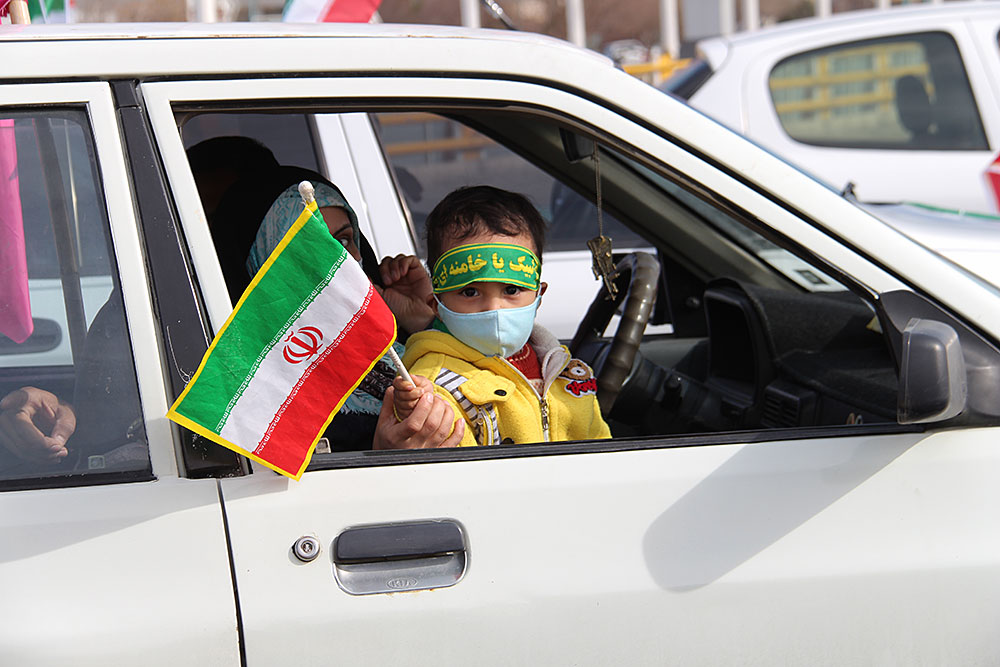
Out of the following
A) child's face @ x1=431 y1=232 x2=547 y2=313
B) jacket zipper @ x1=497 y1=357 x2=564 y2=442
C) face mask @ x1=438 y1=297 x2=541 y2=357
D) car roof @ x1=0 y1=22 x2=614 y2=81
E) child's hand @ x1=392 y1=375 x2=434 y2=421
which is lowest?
jacket zipper @ x1=497 y1=357 x2=564 y2=442

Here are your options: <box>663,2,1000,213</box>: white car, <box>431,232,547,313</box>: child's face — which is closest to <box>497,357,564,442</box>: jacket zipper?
<box>431,232,547,313</box>: child's face

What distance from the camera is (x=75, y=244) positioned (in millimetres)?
1659

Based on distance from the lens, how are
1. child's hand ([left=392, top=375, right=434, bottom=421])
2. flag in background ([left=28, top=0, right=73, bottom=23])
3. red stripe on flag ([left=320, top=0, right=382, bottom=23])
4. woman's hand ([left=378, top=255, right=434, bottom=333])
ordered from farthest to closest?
red stripe on flag ([left=320, top=0, right=382, bottom=23])
flag in background ([left=28, top=0, right=73, bottom=23])
woman's hand ([left=378, top=255, right=434, bottom=333])
child's hand ([left=392, top=375, right=434, bottom=421])

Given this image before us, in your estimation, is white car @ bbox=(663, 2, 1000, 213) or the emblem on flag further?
white car @ bbox=(663, 2, 1000, 213)

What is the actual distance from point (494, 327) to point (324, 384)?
0.47m

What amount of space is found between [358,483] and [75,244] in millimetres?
566

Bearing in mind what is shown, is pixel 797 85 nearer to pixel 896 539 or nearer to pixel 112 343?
pixel 896 539

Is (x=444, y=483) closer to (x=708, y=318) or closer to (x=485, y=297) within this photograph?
(x=485, y=297)

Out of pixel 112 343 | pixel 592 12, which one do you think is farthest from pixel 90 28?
pixel 592 12

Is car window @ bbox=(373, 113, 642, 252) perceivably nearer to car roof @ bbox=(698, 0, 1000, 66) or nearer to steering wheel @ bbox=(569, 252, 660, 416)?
steering wheel @ bbox=(569, 252, 660, 416)

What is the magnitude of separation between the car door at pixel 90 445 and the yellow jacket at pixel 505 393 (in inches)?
21.0

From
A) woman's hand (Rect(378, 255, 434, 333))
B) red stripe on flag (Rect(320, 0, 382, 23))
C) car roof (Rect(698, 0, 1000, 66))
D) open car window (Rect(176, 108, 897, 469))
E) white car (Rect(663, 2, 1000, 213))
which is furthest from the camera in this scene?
car roof (Rect(698, 0, 1000, 66))

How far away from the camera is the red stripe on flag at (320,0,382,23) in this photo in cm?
423

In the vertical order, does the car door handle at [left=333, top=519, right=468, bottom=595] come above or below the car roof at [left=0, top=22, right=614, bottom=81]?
below
